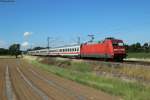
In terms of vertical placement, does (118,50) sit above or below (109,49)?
below

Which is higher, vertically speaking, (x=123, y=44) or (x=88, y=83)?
(x=123, y=44)

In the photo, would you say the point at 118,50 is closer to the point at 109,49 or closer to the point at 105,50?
the point at 109,49

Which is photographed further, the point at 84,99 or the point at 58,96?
the point at 58,96

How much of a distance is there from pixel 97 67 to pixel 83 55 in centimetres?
2821

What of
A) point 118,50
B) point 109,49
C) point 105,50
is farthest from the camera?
point 105,50

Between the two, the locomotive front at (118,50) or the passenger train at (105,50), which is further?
the passenger train at (105,50)

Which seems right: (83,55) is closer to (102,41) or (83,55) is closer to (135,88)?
(102,41)

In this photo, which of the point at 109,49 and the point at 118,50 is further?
the point at 109,49

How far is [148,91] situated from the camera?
16797mm

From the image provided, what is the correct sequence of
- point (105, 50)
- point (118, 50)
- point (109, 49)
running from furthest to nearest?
1. point (105, 50)
2. point (109, 49)
3. point (118, 50)

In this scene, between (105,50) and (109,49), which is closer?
(109,49)

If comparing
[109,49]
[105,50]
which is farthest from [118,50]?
[105,50]

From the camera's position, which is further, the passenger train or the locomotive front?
the passenger train

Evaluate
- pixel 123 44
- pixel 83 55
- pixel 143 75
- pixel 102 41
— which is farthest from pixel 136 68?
pixel 83 55
